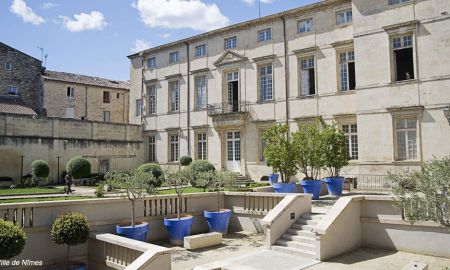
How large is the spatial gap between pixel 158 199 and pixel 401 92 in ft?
42.2

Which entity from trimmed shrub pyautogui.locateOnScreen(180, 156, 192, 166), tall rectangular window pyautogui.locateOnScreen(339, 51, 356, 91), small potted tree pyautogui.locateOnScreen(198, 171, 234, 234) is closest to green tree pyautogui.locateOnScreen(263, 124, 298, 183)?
small potted tree pyautogui.locateOnScreen(198, 171, 234, 234)

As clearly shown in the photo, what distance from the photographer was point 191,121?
27.8m

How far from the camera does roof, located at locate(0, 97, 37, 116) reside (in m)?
32.4

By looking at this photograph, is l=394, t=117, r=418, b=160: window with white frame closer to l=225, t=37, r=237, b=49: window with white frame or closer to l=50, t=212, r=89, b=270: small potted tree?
l=225, t=37, r=237, b=49: window with white frame

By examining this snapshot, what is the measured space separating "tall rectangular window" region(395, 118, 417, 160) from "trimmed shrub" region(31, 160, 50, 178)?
66.7 ft

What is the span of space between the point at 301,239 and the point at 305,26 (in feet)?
51.1

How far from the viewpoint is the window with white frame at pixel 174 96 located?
95.3 ft

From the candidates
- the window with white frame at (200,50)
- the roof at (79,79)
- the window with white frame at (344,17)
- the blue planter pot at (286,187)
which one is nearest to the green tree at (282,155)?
the blue planter pot at (286,187)

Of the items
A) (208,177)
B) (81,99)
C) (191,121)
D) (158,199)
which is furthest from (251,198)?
(81,99)

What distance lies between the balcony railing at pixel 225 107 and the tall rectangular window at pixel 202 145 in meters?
1.89

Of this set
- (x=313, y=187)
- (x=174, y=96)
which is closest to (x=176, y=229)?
(x=313, y=187)

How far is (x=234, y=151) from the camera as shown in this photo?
83.4 feet

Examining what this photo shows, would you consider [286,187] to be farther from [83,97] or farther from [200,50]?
[83,97]

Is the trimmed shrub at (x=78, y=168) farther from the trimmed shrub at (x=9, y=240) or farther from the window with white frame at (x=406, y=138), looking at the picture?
the window with white frame at (x=406, y=138)
